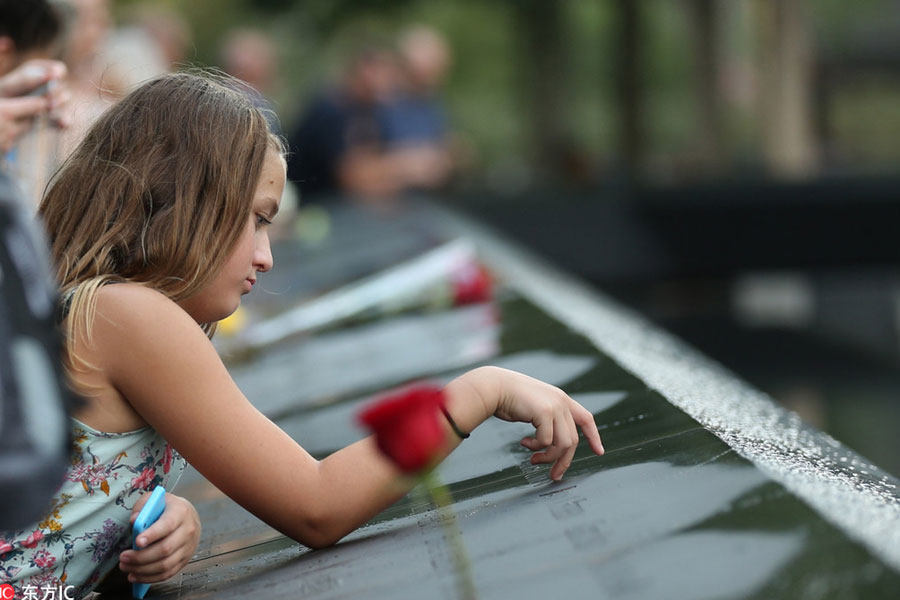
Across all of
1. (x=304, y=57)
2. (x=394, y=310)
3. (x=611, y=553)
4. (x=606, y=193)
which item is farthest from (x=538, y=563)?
(x=304, y=57)

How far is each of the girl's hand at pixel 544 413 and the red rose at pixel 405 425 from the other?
0.55 m

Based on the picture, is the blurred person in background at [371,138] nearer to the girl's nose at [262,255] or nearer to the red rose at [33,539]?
the girl's nose at [262,255]

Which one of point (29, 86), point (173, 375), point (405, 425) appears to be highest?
point (29, 86)

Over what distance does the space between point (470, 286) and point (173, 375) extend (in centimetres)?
206

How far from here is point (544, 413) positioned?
1.51 m

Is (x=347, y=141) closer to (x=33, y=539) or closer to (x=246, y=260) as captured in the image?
(x=246, y=260)

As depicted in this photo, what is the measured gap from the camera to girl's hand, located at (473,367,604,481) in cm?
152

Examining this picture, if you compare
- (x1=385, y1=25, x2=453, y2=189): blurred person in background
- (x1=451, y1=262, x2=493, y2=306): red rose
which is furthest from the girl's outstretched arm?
(x1=385, y1=25, x2=453, y2=189): blurred person in background

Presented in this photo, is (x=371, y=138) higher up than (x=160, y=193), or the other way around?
(x=160, y=193)

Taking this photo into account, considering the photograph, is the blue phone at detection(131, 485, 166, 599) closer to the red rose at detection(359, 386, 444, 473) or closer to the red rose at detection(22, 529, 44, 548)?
the red rose at detection(22, 529, 44, 548)

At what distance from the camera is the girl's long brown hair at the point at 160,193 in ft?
5.26

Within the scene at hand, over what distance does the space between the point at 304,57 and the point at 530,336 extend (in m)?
21.0

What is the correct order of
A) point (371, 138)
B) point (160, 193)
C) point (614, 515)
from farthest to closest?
point (371, 138) → point (160, 193) → point (614, 515)

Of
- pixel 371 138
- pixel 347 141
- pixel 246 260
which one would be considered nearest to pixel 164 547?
pixel 246 260
